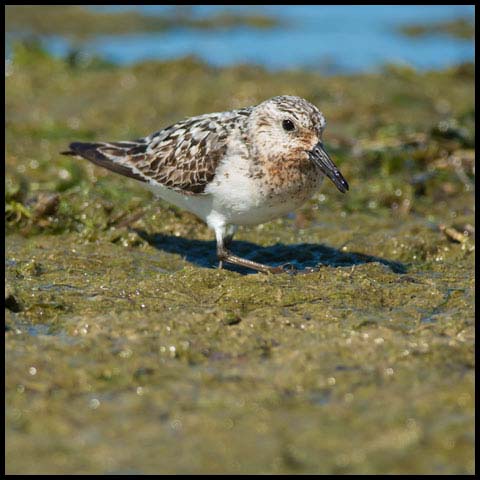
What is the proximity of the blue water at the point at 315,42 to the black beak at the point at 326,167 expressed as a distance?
331 inches

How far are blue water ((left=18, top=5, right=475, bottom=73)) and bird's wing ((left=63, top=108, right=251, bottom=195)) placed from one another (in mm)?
7488

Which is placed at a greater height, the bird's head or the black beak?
the bird's head

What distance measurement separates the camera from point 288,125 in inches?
313

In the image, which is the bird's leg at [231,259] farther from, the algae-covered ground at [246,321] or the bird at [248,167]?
the algae-covered ground at [246,321]

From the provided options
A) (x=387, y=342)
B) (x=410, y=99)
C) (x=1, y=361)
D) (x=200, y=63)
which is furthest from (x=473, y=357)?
(x=200, y=63)

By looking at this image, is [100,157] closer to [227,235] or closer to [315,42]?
[227,235]

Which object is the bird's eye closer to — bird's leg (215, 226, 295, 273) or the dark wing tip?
bird's leg (215, 226, 295, 273)

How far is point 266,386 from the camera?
577 cm

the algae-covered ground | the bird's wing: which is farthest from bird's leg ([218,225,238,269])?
the bird's wing

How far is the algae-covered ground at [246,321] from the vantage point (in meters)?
5.20

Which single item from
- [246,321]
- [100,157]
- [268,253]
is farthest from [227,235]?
[246,321]

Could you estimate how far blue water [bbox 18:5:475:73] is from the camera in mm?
17141

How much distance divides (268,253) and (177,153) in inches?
49.8

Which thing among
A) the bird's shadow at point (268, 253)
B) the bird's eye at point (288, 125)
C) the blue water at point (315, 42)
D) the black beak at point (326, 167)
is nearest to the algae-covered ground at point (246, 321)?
the bird's shadow at point (268, 253)
